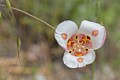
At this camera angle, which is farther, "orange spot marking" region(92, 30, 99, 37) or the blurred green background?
the blurred green background

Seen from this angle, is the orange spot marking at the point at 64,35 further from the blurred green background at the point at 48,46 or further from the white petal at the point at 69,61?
the blurred green background at the point at 48,46

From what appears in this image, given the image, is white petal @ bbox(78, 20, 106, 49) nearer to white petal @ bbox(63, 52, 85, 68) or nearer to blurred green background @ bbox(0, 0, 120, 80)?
white petal @ bbox(63, 52, 85, 68)

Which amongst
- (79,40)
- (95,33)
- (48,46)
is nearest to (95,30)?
(95,33)

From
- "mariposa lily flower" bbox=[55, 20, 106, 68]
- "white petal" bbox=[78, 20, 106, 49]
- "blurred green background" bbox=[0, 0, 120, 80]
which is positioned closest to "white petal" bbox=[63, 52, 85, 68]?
"mariposa lily flower" bbox=[55, 20, 106, 68]

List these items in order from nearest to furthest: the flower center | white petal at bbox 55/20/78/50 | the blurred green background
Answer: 1. white petal at bbox 55/20/78/50
2. the flower center
3. the blurred green background

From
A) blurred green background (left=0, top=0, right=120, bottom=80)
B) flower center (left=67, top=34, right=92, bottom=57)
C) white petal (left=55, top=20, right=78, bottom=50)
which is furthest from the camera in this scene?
blurred green background (left=0, top=0, right=120, bottom=80)

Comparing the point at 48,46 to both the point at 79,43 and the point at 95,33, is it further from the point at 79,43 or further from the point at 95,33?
the point at 95,33

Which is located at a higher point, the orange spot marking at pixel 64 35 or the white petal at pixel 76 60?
the orange spot marking at pixel 64 35

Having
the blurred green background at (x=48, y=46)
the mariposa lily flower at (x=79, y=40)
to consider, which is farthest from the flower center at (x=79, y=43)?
the blurred green background at (x=48, y=46)
